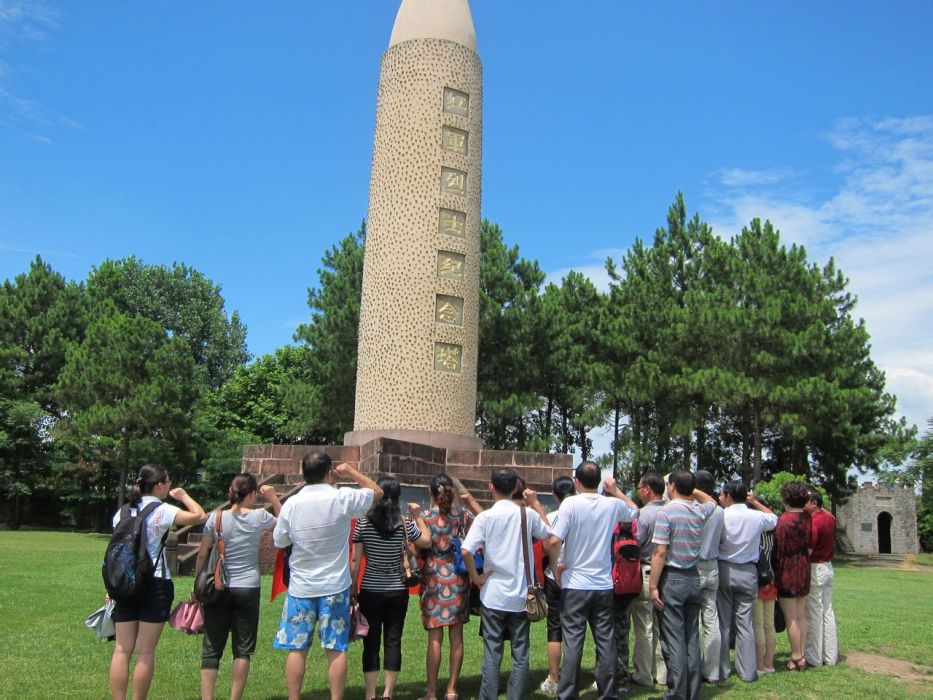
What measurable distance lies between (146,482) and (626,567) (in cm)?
274

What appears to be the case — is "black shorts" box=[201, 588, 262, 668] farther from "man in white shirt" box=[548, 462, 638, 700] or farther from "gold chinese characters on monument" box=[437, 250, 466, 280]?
"gold chinese characters on monument" box=[437, 250, 466, 280]

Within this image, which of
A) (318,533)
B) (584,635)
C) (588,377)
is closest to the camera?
(318,533)

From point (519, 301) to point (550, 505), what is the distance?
10127 mm

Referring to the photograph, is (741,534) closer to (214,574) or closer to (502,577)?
(502,577)

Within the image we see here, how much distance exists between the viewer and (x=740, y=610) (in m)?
5.50

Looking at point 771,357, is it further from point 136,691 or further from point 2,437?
point 2,437

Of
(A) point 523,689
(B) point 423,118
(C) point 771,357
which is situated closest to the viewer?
(A) point 523,689

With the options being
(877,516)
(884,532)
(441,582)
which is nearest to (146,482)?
(441,582)

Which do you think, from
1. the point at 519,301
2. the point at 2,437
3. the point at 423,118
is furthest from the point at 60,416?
the point at 423,118

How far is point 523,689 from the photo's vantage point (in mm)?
4387

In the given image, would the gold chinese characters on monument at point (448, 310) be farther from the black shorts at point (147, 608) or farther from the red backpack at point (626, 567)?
the black shorts at point (147, 608)

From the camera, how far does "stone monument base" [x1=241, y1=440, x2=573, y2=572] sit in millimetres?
11242

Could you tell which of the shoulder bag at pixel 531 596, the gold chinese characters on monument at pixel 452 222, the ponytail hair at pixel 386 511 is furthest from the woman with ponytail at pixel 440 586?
the gold chinese characters on monument at pixel 452 222

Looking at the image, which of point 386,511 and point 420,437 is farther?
point 420,437
